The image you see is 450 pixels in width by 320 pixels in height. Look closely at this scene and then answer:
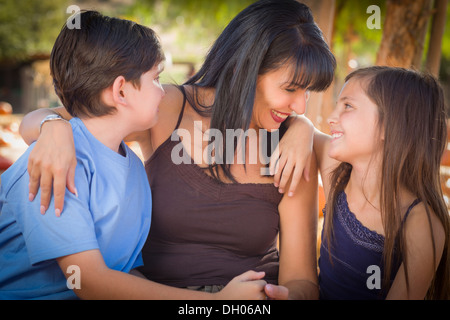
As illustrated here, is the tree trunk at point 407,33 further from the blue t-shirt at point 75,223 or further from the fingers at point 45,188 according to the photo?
the fingers at point 45,188

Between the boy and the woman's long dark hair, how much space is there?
0.36 meters

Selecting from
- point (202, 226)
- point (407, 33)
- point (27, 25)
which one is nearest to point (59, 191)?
point (202, 226)

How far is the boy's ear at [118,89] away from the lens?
66.6 inches

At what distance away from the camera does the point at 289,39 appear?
1.98 metres

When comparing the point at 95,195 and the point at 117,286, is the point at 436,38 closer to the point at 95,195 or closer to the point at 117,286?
the point at 95,195

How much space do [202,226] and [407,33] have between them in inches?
111

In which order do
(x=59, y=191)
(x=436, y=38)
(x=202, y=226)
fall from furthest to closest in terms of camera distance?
(x=436, y=38), (x=202, y=226), (x=59, y=191)

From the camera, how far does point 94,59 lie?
1.67 m

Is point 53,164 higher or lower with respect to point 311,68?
lower

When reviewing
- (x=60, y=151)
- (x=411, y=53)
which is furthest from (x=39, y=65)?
(x=60, y=151)

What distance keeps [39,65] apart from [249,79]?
18364 millimetres

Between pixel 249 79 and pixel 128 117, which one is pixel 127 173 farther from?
pixel 249 79

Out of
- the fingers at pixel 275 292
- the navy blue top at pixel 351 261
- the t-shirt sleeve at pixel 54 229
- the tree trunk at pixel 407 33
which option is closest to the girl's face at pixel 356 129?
the navy blue top at pixel 351 261

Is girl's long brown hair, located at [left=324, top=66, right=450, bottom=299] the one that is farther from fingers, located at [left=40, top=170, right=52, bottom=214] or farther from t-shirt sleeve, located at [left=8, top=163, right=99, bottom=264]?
fingers, located at [left=40, top=170, right=52, bottom=214]
